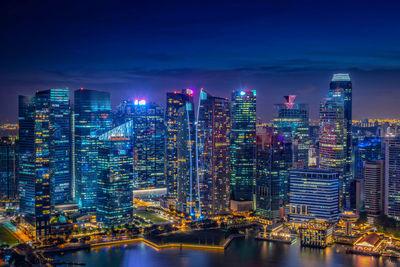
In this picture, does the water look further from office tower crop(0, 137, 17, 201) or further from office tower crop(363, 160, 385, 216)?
office tower crop(0, 137, 17, 201)

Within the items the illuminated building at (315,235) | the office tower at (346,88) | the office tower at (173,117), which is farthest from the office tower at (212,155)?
the office tower at (346,88)

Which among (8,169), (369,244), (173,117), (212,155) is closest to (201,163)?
(212,155)

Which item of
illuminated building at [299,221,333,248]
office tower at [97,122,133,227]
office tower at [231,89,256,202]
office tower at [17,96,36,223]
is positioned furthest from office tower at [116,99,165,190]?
illuminated building at [299,221,333,248]

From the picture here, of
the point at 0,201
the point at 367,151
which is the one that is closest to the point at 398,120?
the point at 367,151

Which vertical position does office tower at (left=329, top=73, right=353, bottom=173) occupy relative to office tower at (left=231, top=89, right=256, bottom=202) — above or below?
above

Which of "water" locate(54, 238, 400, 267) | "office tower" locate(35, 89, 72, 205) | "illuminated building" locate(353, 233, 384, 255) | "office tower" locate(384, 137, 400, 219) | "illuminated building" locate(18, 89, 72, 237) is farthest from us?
"office tower" locate(35, 89, 72, 205)

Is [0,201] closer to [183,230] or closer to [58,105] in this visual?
[58,105]

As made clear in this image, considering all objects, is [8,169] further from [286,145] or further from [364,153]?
[364,153]
